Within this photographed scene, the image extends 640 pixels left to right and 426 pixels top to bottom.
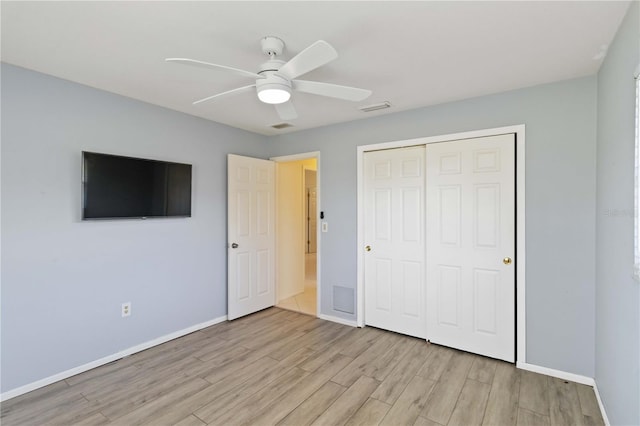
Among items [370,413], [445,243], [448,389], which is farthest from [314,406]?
[445,243]

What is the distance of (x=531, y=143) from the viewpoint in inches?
104

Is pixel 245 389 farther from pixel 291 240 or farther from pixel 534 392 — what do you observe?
pixel 291 240

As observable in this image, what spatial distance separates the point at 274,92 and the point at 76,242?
7.03ft

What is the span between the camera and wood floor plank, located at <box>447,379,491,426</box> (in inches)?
79.8

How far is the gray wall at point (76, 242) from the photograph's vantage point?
90.1 inches

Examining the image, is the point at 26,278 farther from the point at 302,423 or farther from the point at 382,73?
the point at 382,73

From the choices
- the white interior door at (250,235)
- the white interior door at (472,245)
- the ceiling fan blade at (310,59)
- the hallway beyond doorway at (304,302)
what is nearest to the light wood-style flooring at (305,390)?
the white interior door at (472,245)

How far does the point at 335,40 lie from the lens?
6.34ft

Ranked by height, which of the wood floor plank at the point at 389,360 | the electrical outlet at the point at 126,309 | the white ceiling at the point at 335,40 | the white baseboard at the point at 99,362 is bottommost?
the wood floor plank at the point at 389,360

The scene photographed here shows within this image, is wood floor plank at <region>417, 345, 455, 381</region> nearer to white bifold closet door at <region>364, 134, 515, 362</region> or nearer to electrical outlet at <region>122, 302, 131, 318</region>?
white bifold closet door at <region>364, 134, 515, 362</region>

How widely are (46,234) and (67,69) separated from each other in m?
1.28

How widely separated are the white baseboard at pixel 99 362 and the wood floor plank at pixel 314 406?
1788mm

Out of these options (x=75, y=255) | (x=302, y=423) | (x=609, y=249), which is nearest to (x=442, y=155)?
(x=609, y=249)

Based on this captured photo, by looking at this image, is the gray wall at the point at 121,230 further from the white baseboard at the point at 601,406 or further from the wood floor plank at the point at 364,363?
the wood floor plank at the point at 364,363
